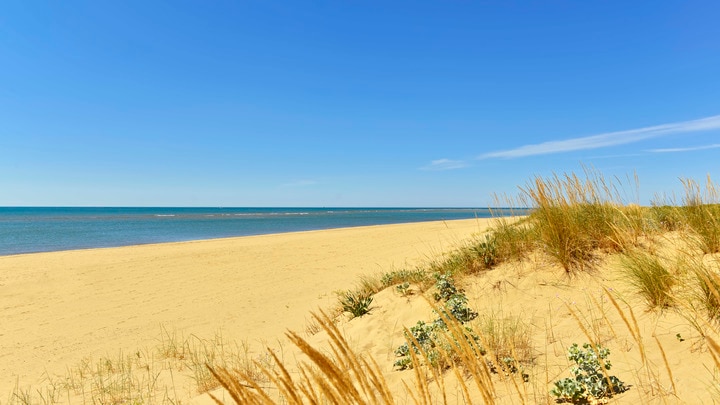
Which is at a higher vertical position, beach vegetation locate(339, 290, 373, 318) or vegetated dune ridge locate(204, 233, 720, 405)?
vegetated dune ridge locate(204, 233, 720, 405)

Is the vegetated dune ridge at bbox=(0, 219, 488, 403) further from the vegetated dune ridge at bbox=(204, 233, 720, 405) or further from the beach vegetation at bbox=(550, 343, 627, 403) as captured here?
the beach vegetation at bbox=(550, 343, 627, 403)

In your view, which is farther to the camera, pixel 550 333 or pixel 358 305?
pixel 358 305

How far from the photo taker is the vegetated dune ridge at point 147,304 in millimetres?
5859

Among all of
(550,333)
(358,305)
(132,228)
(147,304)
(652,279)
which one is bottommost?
(147,304)

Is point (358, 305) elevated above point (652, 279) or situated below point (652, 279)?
below

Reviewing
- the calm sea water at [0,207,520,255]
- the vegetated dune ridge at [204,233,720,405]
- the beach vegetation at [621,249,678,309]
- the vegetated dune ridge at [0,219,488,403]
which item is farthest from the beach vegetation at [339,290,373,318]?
the beach vegetation at [621,249,678,309]

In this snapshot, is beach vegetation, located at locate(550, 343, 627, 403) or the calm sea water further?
the calm sea water

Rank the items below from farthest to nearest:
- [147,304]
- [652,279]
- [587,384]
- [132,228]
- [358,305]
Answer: [132,228]
[147,304]
[358,305]
[652,279]
[587,384]

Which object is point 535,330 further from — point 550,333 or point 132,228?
point 132,228

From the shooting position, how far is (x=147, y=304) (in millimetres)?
9141

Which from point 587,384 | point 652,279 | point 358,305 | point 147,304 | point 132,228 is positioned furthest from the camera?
point 132,228

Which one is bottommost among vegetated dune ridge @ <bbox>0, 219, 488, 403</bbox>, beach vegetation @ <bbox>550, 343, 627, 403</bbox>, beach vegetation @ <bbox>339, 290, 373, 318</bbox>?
vegetated dune ridge @ <bbox>0, 219, 488, 403</bbox>

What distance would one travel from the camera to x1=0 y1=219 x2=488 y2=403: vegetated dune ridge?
231 inches

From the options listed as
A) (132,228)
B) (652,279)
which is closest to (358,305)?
(652,279)
